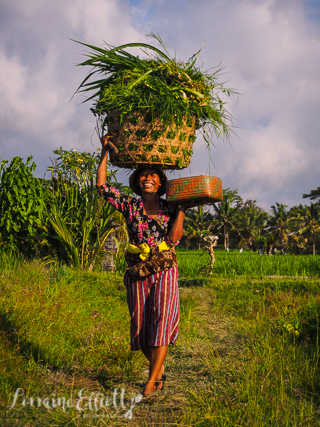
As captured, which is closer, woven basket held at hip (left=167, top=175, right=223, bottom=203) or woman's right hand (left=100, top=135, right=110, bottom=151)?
woven basket held at hip (left=167, top=175, right=223, bottom=203)

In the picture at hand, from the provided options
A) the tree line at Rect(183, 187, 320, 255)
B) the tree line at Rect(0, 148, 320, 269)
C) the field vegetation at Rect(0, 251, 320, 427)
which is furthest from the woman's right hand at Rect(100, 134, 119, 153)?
the tree line at Rect(183, 187, 320, 255)

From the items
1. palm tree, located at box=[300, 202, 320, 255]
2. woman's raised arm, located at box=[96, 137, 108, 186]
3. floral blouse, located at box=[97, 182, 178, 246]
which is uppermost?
palm tree, located at box=[300, 202, 320, 255]

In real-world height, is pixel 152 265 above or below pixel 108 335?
above

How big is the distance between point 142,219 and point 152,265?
0.40 m

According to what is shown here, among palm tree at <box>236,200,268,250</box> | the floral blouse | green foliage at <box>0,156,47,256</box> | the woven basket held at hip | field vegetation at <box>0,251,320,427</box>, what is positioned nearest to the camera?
field vegetation at <box>0,251,320,427</box>

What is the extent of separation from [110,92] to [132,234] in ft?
3.72

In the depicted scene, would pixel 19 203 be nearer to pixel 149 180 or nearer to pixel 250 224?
pixel 149 180

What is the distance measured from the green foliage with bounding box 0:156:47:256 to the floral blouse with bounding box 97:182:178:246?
4.92 m

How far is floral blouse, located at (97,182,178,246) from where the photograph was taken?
345cm

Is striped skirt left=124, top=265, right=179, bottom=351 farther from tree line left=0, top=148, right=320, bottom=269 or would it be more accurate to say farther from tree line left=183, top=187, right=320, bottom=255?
tree line left=183, top=187, right=320, bottom=255

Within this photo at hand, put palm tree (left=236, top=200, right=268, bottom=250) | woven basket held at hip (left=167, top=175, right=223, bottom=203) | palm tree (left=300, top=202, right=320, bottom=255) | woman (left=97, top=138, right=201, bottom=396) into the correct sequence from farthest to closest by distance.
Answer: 1. palm tree (left=236, top=200, right=268, bottom=250)
2. palm tree (left=300, top=202, right=320, bottom=255)
3. woman (left=97, top=138, right=201, bottom=396)
4. woven basket held at hip (left=167, top=175, right=223, bottom=203)

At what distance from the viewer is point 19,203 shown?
8.15 meters

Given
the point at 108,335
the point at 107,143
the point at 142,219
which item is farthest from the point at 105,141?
the point at 108,335

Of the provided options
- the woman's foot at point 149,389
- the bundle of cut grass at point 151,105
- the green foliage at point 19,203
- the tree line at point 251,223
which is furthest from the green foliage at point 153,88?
the tree line at point 251,223
